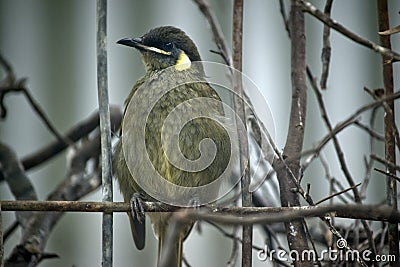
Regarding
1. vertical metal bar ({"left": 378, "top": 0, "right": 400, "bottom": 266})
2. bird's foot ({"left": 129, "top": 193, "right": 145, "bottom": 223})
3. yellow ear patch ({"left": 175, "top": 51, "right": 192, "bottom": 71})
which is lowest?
bird's foot ({"left": 129, "top": 193, "right": 145, "bottom": 223})

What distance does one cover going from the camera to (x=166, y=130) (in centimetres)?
205

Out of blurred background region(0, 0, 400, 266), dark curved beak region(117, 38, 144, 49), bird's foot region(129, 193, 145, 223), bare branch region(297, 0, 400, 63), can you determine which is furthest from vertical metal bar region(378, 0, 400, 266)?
blurred background region(0, 0, 400, 266)

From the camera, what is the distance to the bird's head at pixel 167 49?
2219 millimetres

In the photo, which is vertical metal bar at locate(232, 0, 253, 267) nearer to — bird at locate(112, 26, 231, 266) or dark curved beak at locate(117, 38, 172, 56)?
bird at locate(112, 26, 231, 266)

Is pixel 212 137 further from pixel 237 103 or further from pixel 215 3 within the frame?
pixel 215 3

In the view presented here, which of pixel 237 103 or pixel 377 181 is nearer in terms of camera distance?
pixel 237 103

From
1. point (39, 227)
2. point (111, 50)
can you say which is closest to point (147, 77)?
point (39, 227)

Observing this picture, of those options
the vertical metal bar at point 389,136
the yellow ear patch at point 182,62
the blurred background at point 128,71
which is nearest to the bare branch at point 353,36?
the vertical metal bar at point 389,136

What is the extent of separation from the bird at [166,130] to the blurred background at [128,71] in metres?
0.78

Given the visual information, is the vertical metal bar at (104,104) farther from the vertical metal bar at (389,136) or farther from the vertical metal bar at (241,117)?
the vertical metal bar at (389,136)

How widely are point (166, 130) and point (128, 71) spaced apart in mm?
1283

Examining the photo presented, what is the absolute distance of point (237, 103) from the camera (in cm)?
160

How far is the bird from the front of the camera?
2.02 metres

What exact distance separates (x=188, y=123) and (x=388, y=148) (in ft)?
2.13
